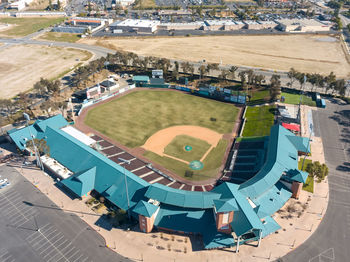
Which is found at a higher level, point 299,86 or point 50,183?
point 299,86

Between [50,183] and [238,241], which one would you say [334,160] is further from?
[50,183]

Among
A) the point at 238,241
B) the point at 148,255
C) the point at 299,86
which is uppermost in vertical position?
the point at 299,86

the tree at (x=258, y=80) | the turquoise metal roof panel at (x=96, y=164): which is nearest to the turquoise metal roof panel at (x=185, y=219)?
the turquoise metal roof panel at (x=96, y=164)

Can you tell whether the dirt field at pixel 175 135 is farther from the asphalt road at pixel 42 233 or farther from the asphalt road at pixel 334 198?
the asphalt road at pixel 334 198

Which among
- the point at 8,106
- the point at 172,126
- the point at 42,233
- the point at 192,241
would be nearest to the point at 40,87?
the point at 8,106

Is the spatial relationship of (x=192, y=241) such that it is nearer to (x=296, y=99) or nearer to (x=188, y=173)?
(x=188, y=173)

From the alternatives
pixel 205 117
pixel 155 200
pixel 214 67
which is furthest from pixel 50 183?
pixel 214 67
